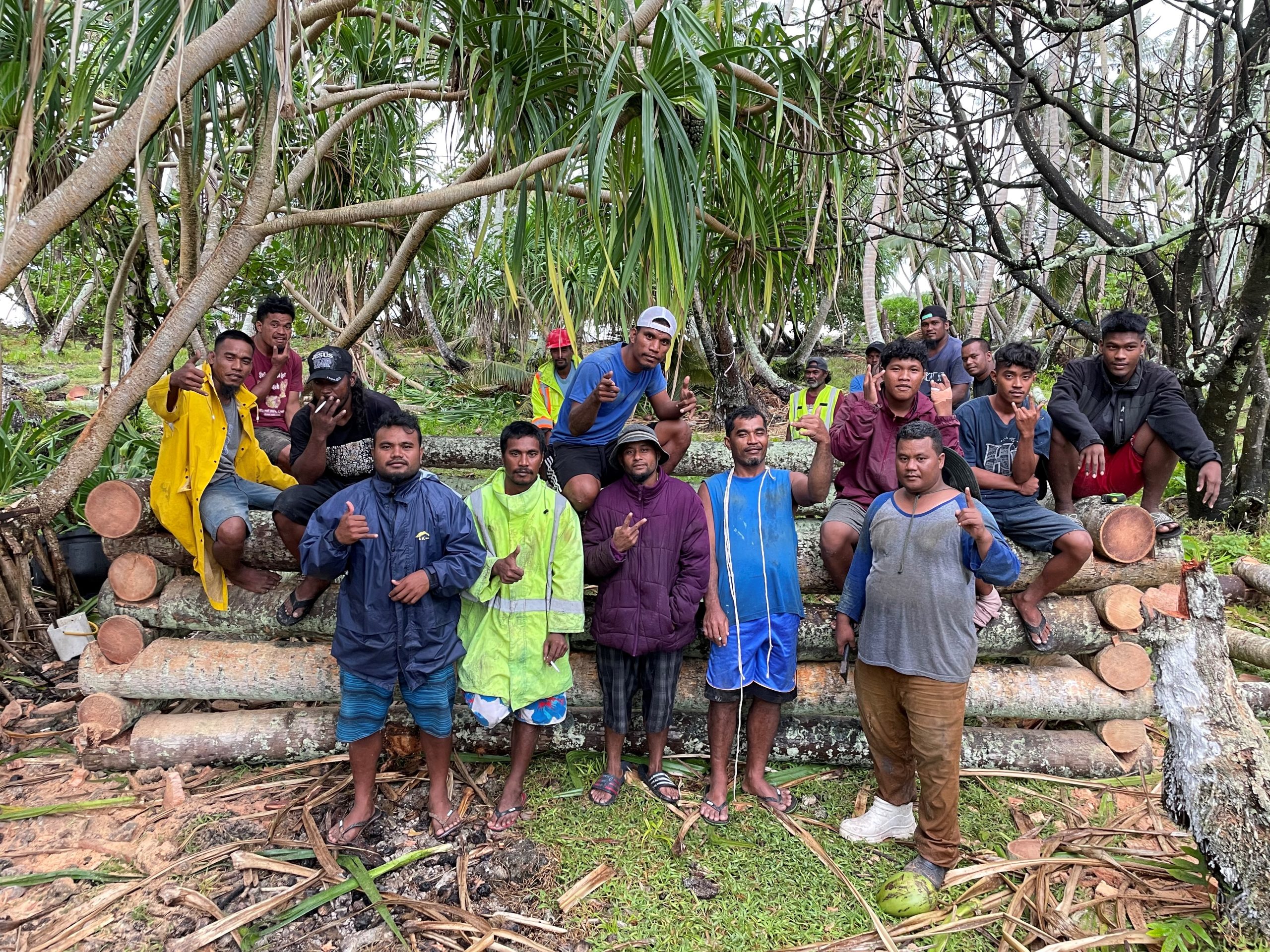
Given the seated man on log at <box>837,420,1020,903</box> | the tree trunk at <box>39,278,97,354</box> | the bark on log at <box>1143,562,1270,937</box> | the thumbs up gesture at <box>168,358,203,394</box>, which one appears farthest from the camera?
the tree trunk at <box>39,278,97,354</box>

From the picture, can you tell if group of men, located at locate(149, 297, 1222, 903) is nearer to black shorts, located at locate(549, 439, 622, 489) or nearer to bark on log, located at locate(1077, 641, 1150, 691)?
black shorts, located at locate(549, 439, 622, 489)

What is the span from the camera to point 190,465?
12.4 ft

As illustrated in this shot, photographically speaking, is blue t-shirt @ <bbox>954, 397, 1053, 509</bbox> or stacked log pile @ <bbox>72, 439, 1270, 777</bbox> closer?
stacked log pile @ <bbox>72, 439, 1270, 777</bbox>

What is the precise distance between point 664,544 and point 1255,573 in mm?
5070

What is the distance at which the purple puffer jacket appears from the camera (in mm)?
3492

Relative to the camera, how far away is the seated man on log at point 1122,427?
417cm

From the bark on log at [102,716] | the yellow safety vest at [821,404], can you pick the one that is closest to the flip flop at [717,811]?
the bark on log at [102,716]

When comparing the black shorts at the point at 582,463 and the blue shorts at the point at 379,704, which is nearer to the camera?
the blue shorts at the point at 379,704

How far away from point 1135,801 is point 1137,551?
1.29m

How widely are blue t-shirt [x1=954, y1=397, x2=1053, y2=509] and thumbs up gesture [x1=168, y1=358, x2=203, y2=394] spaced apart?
4.02 metres

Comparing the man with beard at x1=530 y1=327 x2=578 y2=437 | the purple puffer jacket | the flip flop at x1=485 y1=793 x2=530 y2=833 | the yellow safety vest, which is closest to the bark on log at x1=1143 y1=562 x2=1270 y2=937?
the purple puffer jacket

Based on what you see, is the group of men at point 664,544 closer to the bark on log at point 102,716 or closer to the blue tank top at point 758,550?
the blue tank top at point 758,550

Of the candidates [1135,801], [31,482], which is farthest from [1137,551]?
[31,482]

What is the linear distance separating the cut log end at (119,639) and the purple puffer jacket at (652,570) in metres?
2.52
